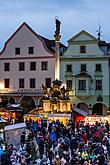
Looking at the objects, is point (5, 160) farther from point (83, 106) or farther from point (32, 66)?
point (32, 66)

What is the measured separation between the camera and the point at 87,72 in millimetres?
53125

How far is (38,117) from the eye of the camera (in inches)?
1511

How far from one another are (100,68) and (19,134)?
101 ft

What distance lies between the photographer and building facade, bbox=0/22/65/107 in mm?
54906

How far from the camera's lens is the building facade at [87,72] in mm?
52375

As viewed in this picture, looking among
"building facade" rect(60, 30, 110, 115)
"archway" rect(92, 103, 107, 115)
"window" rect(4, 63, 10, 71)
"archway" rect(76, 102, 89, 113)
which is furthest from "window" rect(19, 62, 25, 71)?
"archway" rect(92, 103, 107, 115)

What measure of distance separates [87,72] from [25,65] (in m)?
9.02

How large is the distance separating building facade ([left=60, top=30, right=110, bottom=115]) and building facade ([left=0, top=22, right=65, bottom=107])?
245cm

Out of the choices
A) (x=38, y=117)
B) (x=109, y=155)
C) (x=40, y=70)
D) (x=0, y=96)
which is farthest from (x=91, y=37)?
(x=109, y=155)

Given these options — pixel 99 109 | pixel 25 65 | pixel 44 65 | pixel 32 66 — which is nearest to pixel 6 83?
pixel 25 65

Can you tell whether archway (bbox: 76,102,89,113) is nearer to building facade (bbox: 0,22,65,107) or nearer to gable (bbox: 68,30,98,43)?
building facade (bbox: 0,22,65,107)

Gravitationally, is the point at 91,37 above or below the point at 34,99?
above

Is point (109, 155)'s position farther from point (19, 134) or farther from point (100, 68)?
point (100, 68)

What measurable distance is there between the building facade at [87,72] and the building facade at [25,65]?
245 centimetres
